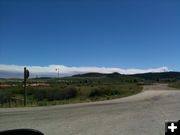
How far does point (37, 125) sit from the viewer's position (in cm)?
1517

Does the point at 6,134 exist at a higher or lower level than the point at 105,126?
higher

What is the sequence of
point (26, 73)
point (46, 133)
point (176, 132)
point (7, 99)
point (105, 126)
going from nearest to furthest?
point (176, 132), point (46, 133), point (105, 126), point (26, 73), point (7, 99)

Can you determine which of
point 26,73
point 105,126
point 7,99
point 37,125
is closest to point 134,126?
point 105,126

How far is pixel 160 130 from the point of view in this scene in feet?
45.0

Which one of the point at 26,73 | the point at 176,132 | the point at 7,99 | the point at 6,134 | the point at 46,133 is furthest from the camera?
the point at 7,99

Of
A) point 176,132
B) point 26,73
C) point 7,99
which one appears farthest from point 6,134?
point 7,99

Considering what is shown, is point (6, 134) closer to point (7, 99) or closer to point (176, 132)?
point (176, 132)

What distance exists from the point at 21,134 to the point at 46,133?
9498 millimetres

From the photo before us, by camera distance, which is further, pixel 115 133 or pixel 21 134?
pixel 115 133

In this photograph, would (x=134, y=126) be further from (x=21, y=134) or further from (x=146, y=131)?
(x=21, y=134)

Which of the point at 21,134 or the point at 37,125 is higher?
the point at 21,134

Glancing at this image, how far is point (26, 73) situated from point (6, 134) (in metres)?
28.4

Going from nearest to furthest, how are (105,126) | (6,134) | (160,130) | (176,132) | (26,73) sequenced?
(6,134), (176,132), (160,130), (105,126), (26,73)

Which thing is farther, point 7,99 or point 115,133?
point 7,99
